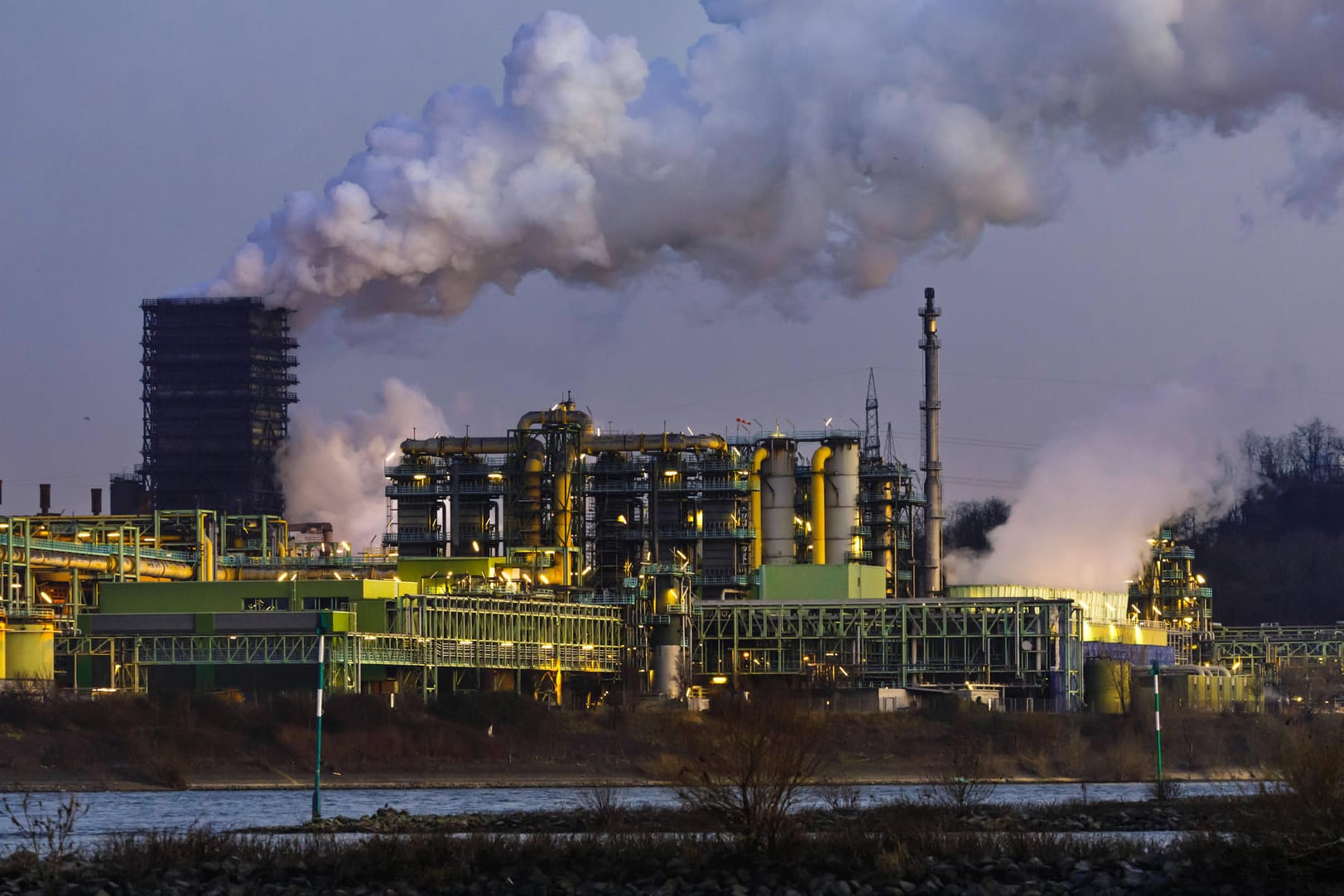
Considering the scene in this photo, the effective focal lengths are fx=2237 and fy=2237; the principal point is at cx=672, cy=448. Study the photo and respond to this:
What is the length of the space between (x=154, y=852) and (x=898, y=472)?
94220mm

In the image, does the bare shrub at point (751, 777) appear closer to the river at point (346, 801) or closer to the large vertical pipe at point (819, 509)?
the river at point (346, 801)

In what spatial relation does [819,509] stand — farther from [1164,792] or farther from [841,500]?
[1164,792]

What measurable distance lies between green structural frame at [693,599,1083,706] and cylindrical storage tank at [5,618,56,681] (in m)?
30.6

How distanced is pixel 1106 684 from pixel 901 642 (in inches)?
393

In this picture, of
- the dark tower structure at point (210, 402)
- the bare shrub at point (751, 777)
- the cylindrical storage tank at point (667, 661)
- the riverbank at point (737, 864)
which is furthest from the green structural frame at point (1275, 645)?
→ the bare shrub at point (751, 777)

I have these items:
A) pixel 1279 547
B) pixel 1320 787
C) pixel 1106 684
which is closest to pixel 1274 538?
pixel 1279 547

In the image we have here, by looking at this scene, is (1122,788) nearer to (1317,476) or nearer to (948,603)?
(948,603)

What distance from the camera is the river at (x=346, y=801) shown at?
54094mm

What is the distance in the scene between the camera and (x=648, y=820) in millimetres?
44406

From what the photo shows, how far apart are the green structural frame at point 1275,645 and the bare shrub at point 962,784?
4813cm

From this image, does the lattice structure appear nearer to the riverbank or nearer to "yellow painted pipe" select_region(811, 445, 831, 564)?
"yellow painted pipe" select_region(811, 445, 831, 564)

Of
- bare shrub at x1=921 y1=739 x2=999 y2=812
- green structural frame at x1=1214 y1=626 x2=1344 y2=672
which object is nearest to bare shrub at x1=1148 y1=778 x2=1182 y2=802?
bare shrub at x1=921 y1=739 x2=999 y2=812

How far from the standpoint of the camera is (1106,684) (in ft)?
345

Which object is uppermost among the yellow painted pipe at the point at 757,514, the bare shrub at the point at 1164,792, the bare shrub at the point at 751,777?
the yellow painted pipe at the point at 757,514
